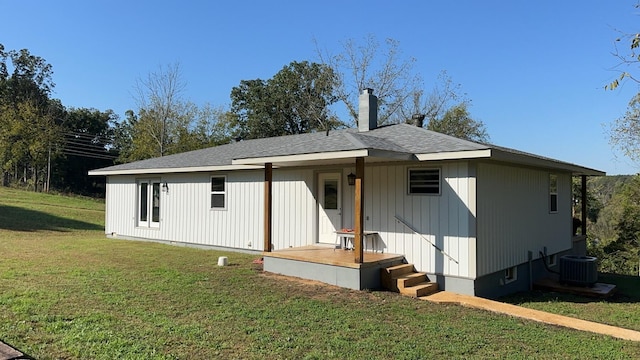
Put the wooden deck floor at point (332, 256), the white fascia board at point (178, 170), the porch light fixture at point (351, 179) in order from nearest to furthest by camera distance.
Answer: the wooden deck floor at point (332, 256), the porch light fixture at point (351, 179), the white fascia board at point (178, 170)

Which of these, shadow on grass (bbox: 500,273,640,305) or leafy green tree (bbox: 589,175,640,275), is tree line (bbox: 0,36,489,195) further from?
shadow on grass (bbox: 500,273,640,305)

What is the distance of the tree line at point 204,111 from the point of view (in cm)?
2667

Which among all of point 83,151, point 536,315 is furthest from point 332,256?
point 83,151

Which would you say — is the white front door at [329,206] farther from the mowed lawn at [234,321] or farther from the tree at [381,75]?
the tree at [381,75]

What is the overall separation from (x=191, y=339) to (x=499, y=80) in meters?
18.5

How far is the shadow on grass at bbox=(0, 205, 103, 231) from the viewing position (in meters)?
15.5

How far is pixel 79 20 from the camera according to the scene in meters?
13.1

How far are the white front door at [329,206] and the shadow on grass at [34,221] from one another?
11.6 m

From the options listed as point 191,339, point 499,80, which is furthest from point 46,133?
point 191,339

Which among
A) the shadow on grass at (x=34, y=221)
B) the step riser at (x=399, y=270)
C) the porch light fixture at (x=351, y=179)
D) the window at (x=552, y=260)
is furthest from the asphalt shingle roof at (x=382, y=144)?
the shadow on grass at (x=34, y=221)

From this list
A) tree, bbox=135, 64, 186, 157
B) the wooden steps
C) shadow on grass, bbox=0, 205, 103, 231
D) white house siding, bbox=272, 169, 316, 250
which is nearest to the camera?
the wooden steps

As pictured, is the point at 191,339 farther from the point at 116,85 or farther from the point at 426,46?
the point at 116,85

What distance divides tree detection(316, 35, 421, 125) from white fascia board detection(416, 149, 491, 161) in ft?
64.4

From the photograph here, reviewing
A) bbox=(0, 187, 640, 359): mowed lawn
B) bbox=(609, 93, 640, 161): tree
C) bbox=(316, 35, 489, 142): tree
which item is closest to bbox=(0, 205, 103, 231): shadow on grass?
bbox=(0, 187, 640, 359): mowed lawn
